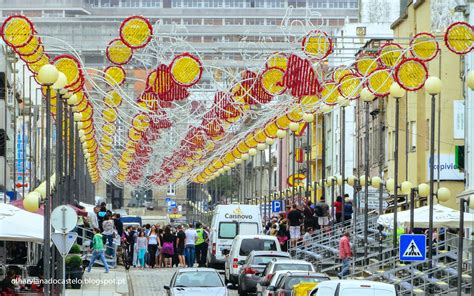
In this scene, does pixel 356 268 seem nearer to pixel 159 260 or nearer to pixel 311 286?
pixel 311 286

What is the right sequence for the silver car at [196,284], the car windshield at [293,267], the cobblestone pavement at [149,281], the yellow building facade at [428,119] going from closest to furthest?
→ the silver car at [196,284]
the car windshield at [293,267]
the cobblestone pavement at [149,281]
the yellow building facade at [428,119]

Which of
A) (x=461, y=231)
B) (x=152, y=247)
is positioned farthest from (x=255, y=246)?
(x=461, y=231)

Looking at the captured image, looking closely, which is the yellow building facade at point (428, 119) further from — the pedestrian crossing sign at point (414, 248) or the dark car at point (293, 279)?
the dark car at point (293, 279)

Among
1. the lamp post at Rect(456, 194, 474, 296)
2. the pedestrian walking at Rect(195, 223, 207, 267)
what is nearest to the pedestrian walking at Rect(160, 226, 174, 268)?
the pedestrian walking at Rect(195, 223, 207, 267)

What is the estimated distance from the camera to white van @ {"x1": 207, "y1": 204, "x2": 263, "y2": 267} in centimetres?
5244

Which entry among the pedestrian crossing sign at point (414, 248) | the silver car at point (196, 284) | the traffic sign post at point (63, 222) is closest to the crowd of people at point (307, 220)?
the silver car at point (196, 284)

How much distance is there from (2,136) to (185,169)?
13.0 meters

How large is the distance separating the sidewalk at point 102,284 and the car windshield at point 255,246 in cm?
360

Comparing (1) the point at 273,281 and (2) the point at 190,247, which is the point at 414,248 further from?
(2) the point at 190,247

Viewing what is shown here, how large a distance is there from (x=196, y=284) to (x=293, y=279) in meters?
2.57

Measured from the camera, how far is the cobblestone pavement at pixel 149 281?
4256 cm

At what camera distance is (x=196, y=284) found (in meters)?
33.4

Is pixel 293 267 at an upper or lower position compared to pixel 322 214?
lower

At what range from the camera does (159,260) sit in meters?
58.1
